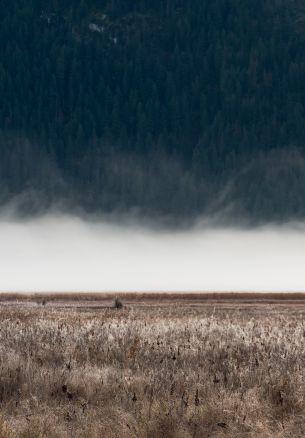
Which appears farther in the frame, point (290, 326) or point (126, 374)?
point (290, 326)

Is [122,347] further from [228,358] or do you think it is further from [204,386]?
[204,386]

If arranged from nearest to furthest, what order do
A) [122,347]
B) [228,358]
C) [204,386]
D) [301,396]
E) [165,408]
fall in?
[165,408] → [301,396] → [204,386] → [228,358] → [122,347]

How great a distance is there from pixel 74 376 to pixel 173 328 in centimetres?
794

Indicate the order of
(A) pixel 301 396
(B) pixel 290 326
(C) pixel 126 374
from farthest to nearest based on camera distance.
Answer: (B) pixel 290 326 → (C) pixel 126 374 → (A) pixel 301 396

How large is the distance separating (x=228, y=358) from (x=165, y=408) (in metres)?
5.66

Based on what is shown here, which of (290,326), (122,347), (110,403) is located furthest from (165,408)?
(290,326)

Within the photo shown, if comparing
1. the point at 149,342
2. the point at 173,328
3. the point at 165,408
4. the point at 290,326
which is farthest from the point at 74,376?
the point at 290,326

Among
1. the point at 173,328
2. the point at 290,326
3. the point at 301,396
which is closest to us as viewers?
the point at 301,396

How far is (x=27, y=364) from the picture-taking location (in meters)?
17.1

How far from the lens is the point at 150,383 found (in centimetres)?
1570

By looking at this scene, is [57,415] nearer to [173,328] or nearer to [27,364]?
[27,364]

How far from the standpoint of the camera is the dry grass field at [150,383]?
41.7 ft

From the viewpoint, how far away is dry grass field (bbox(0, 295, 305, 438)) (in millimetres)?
12703

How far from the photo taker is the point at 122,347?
66.8ft
